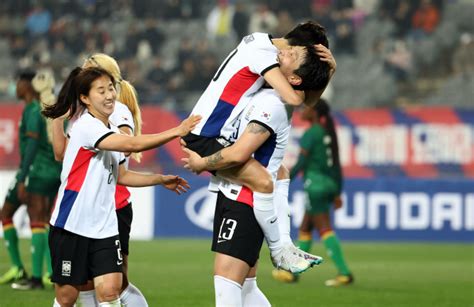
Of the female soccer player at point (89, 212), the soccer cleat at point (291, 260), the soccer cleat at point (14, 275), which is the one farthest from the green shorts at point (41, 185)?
the soccer cleat at point (291, 260)

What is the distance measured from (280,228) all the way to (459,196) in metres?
11.4

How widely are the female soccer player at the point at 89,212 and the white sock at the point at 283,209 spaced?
1125mm

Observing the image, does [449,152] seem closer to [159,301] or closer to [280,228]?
[159,301]

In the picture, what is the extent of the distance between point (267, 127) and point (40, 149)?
5.68 metres

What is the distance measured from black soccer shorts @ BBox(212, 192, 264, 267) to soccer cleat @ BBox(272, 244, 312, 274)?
159 millimetres

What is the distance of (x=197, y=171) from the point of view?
656 centimetres

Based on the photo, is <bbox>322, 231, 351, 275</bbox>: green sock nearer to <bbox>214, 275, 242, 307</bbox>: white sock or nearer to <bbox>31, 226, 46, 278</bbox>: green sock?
<bbox>31, 226, 46, 278</bbox>: green sock

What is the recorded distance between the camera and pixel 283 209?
7.02 m

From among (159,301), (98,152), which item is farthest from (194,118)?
(159,301)

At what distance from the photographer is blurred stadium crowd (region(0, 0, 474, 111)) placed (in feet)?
70.6

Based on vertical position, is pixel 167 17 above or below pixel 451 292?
above

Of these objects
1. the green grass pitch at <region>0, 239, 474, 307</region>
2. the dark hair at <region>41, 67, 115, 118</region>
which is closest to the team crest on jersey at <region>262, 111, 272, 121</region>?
the dark hair at <region>41, 67, 115, 118</region>

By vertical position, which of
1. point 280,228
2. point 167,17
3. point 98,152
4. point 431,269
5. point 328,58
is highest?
point 167,17

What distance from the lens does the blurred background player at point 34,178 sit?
36.6ft
